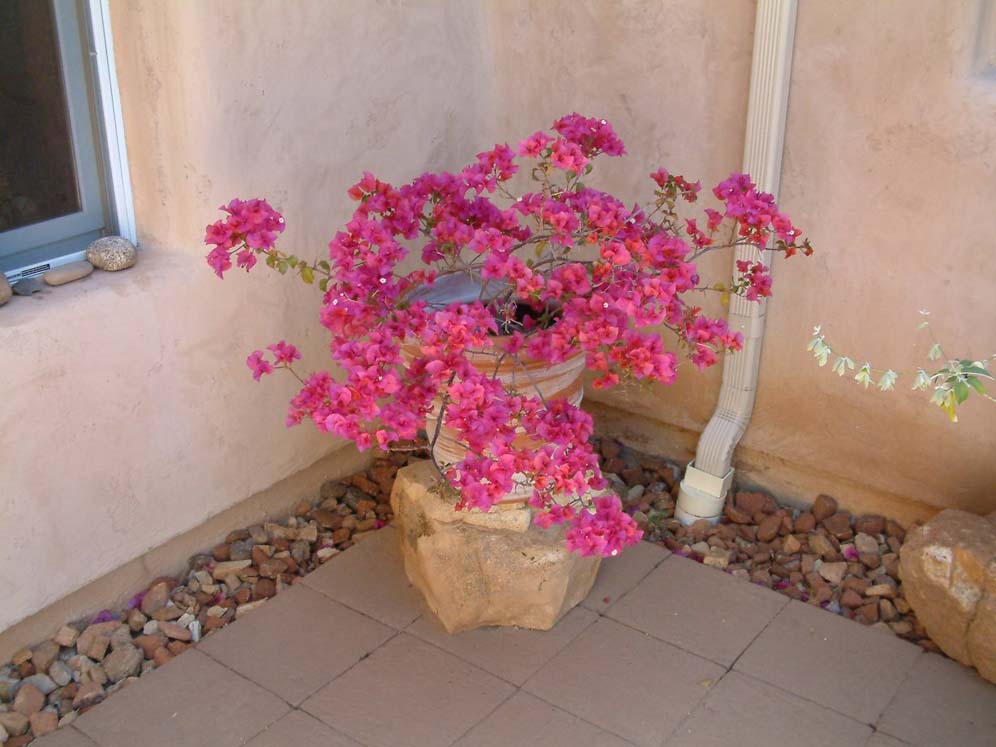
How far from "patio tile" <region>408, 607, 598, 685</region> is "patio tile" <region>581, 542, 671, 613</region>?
75 millimetres

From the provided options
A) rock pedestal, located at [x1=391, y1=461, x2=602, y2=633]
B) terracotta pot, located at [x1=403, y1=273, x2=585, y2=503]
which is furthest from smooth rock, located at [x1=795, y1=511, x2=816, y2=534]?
terracotta pot, located at [x1=403, y1=273, x2=585, y2=503]

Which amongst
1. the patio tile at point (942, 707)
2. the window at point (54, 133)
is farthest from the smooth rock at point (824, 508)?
the window at point (54, 133)

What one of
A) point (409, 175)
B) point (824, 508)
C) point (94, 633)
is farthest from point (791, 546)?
point (94, 633)

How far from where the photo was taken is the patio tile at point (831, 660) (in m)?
2.98

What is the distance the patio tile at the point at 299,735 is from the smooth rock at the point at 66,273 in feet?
4.39

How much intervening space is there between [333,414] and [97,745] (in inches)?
45.0

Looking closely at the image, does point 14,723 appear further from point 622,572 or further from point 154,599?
point 622,572

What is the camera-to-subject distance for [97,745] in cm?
282

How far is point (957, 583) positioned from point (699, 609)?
2.44 feet

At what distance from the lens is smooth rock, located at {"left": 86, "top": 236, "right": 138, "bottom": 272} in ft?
10.0

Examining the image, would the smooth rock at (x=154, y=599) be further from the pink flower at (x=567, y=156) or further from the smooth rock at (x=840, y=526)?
the smooth rock at (x=840, y=526)

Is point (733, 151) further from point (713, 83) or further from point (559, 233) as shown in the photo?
point (559, 233)

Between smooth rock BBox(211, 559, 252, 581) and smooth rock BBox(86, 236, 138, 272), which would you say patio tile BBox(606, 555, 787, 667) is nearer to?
smooth rock BBox(211, 559, 252, 581)

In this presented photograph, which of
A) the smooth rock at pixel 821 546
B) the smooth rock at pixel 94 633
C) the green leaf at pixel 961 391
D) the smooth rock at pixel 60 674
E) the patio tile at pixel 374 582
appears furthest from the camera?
the smooth rock at pixel 821 546
